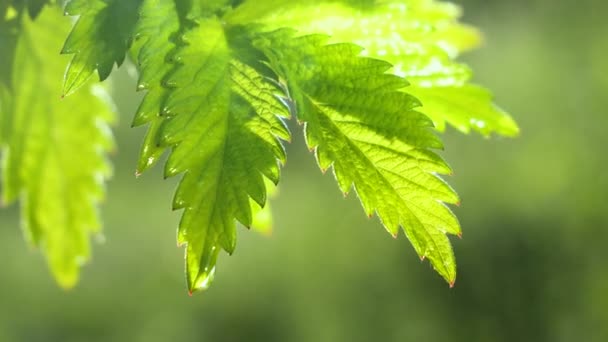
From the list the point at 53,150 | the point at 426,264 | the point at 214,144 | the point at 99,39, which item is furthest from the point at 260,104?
the point at 426,264

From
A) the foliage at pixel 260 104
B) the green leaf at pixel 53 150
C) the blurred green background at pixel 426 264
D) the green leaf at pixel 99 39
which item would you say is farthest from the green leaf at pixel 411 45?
the blurred green background at pixel 426 264

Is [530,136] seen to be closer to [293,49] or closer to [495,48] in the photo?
[495,48]

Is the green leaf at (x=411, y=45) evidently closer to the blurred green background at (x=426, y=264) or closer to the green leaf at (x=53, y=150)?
the green leaf at (x=53, y=150)

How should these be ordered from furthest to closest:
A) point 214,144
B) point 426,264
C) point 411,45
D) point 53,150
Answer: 1. point 426,264
2. point 53,150
3. point 411,45
4. point 214,144

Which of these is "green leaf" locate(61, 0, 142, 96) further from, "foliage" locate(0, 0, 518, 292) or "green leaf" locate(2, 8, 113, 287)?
"green leaf" locate(2, 8, 113, 287)

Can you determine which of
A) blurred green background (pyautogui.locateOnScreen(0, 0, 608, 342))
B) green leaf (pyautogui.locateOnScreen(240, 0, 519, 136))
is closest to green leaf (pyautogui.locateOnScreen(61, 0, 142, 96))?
green leaf (pyautogui.locateOnScreen(240, 0, 519, 136))

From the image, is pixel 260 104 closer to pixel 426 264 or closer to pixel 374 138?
pixel 374 138

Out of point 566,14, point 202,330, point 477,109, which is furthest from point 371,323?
point 477,109
